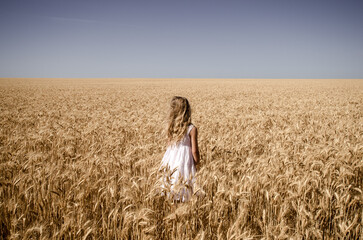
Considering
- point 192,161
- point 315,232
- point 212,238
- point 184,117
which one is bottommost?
point 212,238

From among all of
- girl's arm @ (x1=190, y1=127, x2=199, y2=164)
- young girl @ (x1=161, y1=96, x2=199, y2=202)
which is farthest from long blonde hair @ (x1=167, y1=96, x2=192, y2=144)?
girl's arm @ (x1=190, y1=127, x2=199, y2=164)

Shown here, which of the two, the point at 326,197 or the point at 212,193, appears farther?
the point at 212,193

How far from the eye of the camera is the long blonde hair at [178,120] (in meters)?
3.16

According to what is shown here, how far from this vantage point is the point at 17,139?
5.15 m

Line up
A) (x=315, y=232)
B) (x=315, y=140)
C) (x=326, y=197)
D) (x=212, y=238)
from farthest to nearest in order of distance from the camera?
(x=315, y=140) < (x=326, y=197) < (x=212, y=238) < (x=315, y=232)

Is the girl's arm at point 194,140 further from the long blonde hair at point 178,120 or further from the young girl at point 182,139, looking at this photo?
the long blonde hair at point 178,120

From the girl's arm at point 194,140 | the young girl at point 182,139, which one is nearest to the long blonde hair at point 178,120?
the young girl at point 182,139

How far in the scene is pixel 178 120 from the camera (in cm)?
319

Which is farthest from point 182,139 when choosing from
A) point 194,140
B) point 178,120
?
point 178,120

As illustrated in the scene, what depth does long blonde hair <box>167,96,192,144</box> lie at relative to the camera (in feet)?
10.4

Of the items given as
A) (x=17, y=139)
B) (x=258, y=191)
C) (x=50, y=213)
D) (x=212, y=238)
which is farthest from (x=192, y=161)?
(x=17, y=139)

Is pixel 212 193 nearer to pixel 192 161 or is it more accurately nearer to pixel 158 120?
pixel 192 161

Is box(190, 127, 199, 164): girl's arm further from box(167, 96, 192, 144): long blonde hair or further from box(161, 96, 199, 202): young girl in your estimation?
box(167, 96, 192, 144): long blonde hair

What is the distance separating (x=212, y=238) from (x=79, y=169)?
2418 mm
